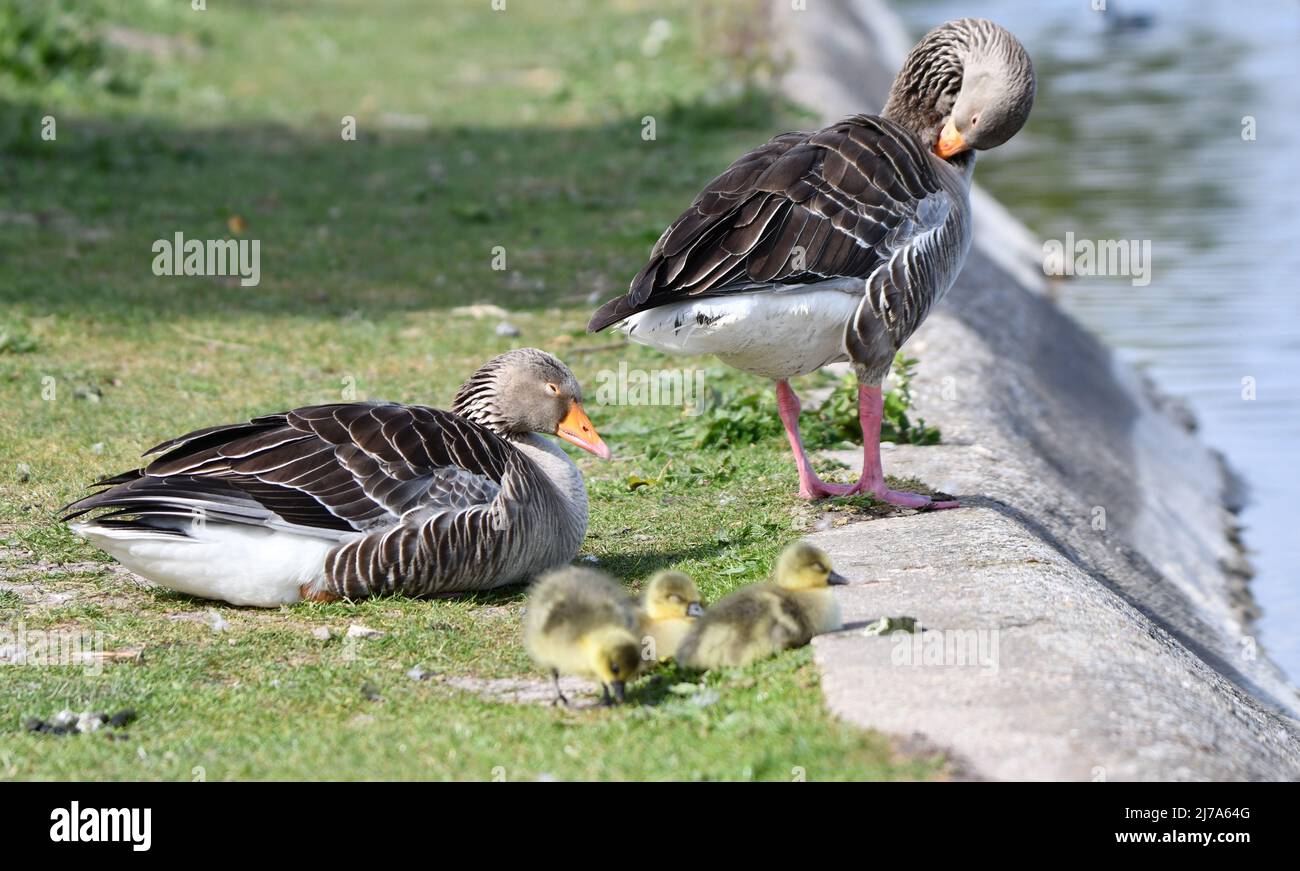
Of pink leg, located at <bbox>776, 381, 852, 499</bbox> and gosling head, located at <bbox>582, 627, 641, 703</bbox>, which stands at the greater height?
pink leg, located at <bbox>776, 381, 852, 499</bbox>

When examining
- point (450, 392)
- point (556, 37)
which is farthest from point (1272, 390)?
point (556, 37)

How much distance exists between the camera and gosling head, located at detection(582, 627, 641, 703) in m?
5.30

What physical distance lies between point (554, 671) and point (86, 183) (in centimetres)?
1118

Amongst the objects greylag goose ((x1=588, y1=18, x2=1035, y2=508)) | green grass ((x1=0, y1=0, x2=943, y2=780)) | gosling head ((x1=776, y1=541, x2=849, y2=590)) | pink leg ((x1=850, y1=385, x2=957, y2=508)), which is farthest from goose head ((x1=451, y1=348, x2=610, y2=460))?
gosling head ((x1=776, y1=541, x2=849, y2=590))

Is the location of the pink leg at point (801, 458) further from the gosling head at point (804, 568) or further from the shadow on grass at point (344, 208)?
the shadow on grass at point (344, 208)

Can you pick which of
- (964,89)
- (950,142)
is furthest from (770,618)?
(964,89)

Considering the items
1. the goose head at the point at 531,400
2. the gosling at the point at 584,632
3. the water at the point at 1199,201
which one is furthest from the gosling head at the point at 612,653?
the water at the point at 1199,201

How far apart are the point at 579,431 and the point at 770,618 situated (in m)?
1.86

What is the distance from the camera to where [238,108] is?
1928cm

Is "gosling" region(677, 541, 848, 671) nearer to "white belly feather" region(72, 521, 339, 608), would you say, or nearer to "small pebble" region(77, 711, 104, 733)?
"white belly feather" region(72, 521, 339, 608)

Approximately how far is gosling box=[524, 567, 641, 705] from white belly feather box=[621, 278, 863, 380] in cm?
171

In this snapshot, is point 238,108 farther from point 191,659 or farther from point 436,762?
point 436,762

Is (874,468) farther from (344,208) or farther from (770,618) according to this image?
(344,208)

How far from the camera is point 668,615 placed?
5770 mm
